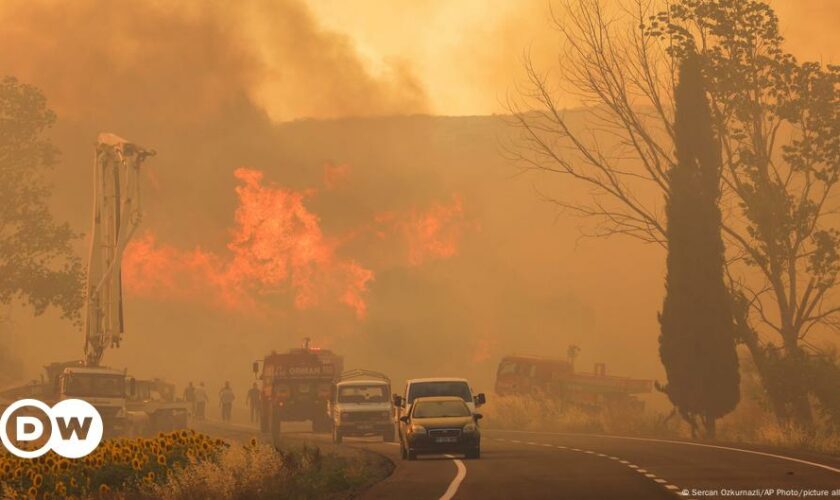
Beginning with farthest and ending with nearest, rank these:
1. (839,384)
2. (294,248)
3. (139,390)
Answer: (294,248) → (139,390) → (839,384)

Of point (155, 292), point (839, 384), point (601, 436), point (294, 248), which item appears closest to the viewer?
point (839, 384)

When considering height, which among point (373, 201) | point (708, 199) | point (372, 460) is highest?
point (373, 201)

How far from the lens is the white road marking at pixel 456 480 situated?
23.6 meters

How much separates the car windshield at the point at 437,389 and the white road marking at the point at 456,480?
6.61 metres

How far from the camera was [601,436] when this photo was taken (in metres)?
48.5

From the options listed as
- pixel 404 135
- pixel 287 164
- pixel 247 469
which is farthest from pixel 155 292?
pixel 247 469

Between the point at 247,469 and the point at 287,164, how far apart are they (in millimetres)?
76525

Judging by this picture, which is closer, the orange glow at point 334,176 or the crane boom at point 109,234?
the crane boom at point 109,234

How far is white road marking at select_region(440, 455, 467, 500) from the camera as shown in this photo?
23.6 meters

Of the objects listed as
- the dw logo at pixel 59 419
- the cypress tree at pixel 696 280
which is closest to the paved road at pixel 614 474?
the cypress tree at pixel 696 280

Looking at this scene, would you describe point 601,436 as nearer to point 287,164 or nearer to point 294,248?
point 294,248

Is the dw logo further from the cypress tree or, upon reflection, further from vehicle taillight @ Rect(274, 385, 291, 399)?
the cypress tree

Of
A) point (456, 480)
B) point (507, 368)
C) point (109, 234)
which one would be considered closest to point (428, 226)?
point (507, 368)

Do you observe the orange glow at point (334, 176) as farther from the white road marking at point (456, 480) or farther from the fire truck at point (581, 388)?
the white road marking at point (456, 480)
